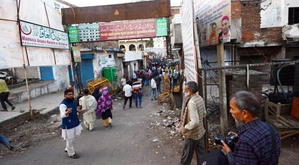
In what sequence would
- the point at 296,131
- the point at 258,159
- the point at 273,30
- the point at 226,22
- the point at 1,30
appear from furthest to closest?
the point at 273,30 → the point at 1,30 → the point at 296,131 → the point at 226,22 → the point at 258,159

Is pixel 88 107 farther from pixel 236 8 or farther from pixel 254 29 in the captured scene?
pixel 254 29

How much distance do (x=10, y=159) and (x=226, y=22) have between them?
551cm

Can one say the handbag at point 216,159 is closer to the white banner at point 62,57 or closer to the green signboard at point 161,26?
the green signboard at point 161,26

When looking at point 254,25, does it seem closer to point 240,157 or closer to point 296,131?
point 296,131

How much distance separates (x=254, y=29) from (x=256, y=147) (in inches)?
479

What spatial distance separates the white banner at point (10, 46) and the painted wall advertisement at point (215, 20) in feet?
17.2

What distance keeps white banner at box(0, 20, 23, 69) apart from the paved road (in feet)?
7.84

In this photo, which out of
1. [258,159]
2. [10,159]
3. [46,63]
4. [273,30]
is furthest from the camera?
[273,30]

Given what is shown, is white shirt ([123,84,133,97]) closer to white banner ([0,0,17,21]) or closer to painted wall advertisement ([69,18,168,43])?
painted wall advertisement ([69,18,168,43])

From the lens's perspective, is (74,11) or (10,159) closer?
(10,159)

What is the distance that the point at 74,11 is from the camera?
7.87 metres

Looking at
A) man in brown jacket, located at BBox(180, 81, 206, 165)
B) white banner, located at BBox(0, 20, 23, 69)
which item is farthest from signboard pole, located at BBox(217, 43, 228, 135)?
white banner, located at BBox(0, 20, 23, 69)

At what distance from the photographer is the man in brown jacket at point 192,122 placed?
→ 2.88 meters

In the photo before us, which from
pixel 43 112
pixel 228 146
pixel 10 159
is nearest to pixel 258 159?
pixel 228 146
